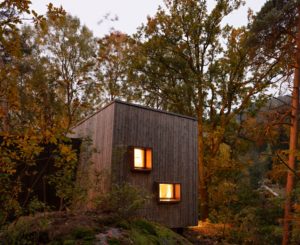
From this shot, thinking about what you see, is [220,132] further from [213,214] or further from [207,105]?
[213,214]

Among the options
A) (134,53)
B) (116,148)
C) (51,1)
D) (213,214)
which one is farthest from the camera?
(134,53)

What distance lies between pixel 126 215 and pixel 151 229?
0.54m

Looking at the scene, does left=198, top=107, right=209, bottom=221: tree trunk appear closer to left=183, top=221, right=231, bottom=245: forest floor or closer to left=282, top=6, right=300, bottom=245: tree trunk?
left=183, top=221, right=231, bottom=245: forest floor

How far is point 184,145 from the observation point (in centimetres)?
1190

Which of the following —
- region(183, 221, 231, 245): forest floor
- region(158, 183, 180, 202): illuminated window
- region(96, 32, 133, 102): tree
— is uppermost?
region(96, 32, 133, 102): tree

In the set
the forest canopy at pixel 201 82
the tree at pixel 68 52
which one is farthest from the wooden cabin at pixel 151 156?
the tree at pixel 68 52

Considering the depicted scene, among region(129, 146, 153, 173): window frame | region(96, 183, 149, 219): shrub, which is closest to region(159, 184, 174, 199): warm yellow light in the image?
region(129, 146, 153, 173): window frame

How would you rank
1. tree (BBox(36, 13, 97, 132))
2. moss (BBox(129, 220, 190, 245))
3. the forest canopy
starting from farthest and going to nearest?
tree (BBox(36, 13, 97, 132)), the forest canopy, moss (BBox(129, 220, 190, 245))

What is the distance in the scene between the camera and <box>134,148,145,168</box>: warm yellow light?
34.2ft

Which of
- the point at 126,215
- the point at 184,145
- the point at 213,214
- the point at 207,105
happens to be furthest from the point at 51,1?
the point at 207,105

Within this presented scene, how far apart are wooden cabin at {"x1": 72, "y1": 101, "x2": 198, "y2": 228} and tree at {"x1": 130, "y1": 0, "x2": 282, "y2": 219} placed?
172 inches

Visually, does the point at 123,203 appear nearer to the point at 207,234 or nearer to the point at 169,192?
the point at 169,192

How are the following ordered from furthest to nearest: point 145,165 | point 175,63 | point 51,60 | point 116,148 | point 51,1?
1. point 51,60
2. point 175,63
3. point 145,165
4. point 116,148
5. point 51,1

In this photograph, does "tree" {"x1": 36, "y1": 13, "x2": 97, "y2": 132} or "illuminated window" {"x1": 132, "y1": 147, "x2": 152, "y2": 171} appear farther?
"tree" {"x1": 36, "y1": 13, "x2": 97, "y2": 132}
